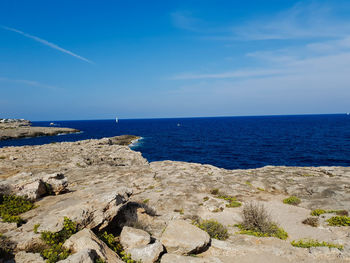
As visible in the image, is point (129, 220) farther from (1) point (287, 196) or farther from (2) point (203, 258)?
(1) point (287, 196)

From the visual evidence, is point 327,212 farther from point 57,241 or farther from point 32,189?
point 32,189

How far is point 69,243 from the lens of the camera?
869 centimetres

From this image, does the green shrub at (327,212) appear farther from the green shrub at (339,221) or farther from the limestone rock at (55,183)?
the limestone rock at (55,183)

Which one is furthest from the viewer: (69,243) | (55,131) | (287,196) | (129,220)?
(55,131)

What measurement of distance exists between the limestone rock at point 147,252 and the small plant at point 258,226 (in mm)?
5399

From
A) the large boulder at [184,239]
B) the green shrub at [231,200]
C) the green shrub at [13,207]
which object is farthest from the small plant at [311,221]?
the green shrub at [13,207]

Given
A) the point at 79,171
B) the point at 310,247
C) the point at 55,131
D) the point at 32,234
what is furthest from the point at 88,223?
the point at 55,131

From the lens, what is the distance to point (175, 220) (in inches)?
465

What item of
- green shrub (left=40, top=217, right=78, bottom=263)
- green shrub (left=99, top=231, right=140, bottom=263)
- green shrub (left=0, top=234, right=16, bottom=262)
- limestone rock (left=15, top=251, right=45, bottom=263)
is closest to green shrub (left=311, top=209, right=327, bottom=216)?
green shrub (left=99, top=231, right=140, bottom=263)

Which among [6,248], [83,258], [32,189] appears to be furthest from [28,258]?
[32,189]

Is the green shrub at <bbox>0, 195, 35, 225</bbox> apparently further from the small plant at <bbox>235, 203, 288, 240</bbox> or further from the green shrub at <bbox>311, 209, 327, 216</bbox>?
the green shrub at <bbox>311, 209, 327, 216</bbox>

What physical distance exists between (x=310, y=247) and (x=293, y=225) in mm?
3176

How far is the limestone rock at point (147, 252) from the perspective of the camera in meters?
9.14

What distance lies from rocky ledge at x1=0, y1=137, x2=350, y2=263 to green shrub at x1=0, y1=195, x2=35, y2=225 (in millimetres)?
214
